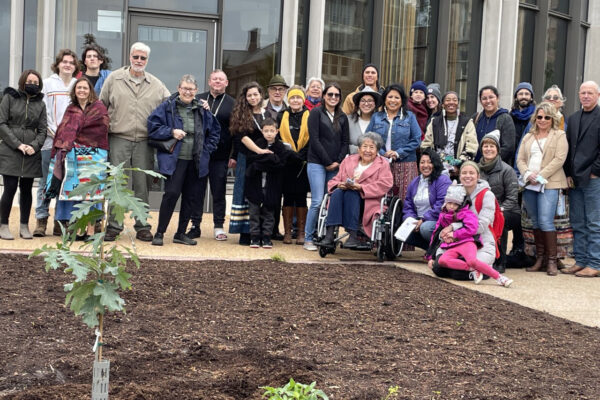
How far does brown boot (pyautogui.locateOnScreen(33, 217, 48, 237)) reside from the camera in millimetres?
9914

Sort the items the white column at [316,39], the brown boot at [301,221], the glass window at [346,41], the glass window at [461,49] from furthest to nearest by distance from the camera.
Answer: the glass window at [461,49] < the glass window at [346,41] < the white column at [316,39] < the brown boot at [301,221]

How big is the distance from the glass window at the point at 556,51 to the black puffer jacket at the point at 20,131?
12.9m

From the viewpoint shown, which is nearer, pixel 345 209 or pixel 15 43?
pixel 345 209

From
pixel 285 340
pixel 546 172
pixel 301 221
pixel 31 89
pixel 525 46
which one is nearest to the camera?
pixel 285 340

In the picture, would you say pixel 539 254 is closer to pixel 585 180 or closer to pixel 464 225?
pixel 585 180

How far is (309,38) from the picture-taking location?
567 inches

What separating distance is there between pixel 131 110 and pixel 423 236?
3.77 m

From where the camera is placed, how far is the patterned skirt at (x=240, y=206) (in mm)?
10453

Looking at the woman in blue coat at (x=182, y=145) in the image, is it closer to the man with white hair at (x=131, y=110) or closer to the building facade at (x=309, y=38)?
the man with white hair at (x=131, y=110)

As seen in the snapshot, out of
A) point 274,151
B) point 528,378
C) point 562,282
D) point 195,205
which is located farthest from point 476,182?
point 528,378

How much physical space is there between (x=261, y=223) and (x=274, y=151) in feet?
2.99

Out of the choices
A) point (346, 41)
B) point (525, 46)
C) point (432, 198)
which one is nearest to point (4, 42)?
point (346, 41)

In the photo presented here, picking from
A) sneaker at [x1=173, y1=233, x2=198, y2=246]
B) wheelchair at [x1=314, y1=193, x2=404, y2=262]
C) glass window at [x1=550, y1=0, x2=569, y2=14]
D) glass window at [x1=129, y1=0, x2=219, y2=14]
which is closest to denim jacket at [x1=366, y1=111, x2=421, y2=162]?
wheelchair at [x1=314, y1=193, x2=404, y2=262]

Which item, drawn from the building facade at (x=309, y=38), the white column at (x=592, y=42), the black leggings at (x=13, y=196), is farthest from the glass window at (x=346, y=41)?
the white column at (x=592, y=42)
